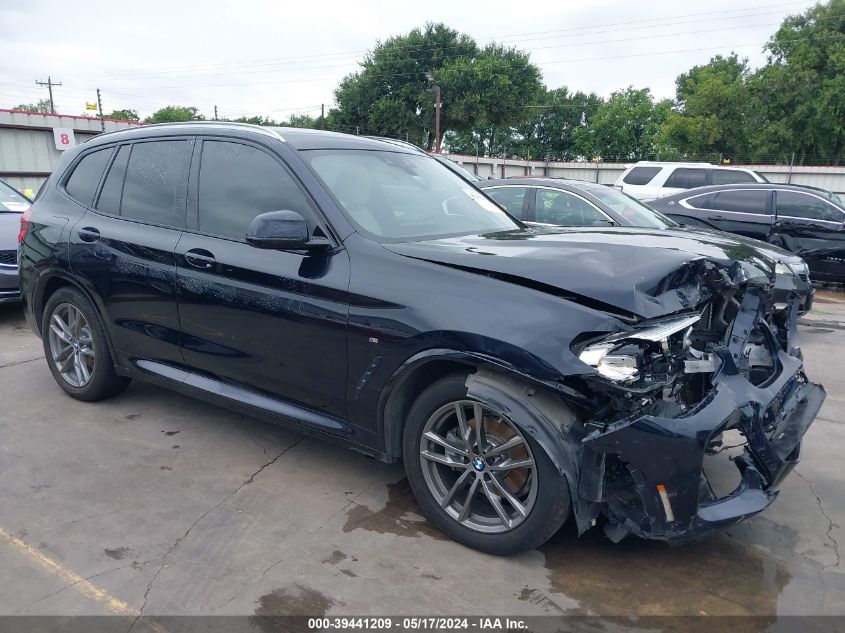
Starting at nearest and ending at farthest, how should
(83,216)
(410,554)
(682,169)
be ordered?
(410,554) → (83,216) → (682,169)

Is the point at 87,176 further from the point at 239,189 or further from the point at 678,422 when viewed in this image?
the point at 678,422

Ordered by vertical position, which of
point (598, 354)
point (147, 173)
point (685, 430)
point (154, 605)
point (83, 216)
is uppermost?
point (147, 173)

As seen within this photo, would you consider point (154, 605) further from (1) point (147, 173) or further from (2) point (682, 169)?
(2) point (682, 169)

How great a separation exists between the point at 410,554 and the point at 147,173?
2858mm

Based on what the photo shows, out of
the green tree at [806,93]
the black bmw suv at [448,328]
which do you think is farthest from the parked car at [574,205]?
the green tree at [806,93]

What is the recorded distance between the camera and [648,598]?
2615 millimetres

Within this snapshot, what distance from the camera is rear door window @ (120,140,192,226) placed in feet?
12.8

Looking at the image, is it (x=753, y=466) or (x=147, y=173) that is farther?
(x=147, y=173)

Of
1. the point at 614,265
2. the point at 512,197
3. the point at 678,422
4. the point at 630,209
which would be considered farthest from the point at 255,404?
the point at 512,197

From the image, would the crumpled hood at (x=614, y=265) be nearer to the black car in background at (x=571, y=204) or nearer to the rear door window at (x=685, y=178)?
the black car in background at (x=571, y=204)

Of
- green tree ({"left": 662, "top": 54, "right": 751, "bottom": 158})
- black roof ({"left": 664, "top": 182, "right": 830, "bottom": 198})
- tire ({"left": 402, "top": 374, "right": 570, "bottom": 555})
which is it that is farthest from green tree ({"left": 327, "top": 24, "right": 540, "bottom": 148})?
tire ({"left": 402, "top": 374, "right": 570, "bottom": 555})

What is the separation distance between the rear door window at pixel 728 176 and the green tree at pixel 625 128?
56.6m

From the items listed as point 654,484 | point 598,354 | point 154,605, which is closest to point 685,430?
point 654,484

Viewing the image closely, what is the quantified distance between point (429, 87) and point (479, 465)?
53018 mm
